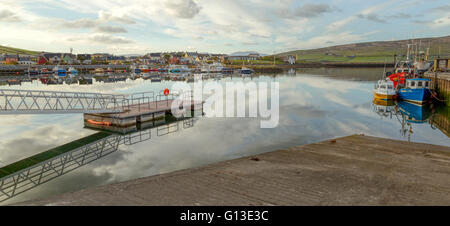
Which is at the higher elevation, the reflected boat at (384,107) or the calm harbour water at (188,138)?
the reflected boat at (384,107)

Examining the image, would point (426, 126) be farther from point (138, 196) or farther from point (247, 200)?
point (138, 196)

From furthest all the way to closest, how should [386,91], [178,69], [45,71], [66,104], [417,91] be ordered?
[178,69]
[45,71]
[386,91]
[417,91]
[66,104]

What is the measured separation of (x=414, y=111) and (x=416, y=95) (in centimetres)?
455

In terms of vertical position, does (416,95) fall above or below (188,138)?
above

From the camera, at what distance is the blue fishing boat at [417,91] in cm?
3516

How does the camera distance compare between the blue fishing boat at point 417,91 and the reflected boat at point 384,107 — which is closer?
the reflected boat at point 384,107

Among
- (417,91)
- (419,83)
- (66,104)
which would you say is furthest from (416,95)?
(66,104)

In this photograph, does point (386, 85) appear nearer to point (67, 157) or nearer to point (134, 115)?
point (134, 115)

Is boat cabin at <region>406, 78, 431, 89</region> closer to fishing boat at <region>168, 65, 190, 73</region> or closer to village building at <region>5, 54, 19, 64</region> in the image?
fishing boat at <region>168, 65, 190, 73</region>

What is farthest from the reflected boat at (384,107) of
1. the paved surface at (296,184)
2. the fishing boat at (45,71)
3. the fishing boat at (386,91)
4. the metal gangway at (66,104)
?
the fishing boat at (45,71)

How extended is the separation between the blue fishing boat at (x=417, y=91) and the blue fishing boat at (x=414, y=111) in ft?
2.46

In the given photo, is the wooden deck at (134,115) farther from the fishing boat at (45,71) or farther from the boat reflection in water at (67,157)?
the fishing boat at (45,71)

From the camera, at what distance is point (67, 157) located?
16312 millimetres
